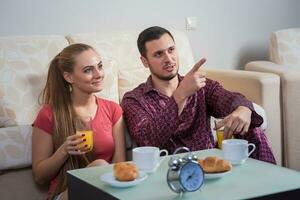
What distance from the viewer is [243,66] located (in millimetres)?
4199

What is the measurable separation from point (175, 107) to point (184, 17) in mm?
A: 1644

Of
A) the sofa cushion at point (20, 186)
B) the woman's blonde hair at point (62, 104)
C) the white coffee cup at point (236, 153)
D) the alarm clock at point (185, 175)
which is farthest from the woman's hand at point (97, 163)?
the alarm clock at point (185, 175)

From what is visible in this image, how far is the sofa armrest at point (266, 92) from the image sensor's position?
3.21 meters

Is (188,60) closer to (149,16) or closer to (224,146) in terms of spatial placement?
(149,16)

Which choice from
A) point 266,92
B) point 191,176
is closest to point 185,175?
point 191,176

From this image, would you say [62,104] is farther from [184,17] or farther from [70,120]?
[184,17]

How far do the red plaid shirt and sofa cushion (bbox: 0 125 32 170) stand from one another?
1.43 ft

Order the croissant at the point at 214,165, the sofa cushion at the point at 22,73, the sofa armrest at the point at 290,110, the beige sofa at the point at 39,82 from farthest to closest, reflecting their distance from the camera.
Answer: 1. the sofa armrest at the point at 290,110
2. the sofa cushion at the point at 22,73
3. the beige sofa at the point at 39,82
4. the croissant at the point at 214,165

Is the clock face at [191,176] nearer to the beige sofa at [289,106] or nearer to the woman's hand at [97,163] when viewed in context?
the woman's hand at [97,163]

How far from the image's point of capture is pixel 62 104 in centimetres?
246

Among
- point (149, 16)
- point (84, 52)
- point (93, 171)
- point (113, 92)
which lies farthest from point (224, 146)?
point (149, 16)

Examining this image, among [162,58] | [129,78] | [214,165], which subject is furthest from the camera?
[129,78]

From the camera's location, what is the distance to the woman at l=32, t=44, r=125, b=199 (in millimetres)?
2373

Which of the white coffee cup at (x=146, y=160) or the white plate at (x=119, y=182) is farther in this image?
the white coffee cup at (x=146, y=160)
